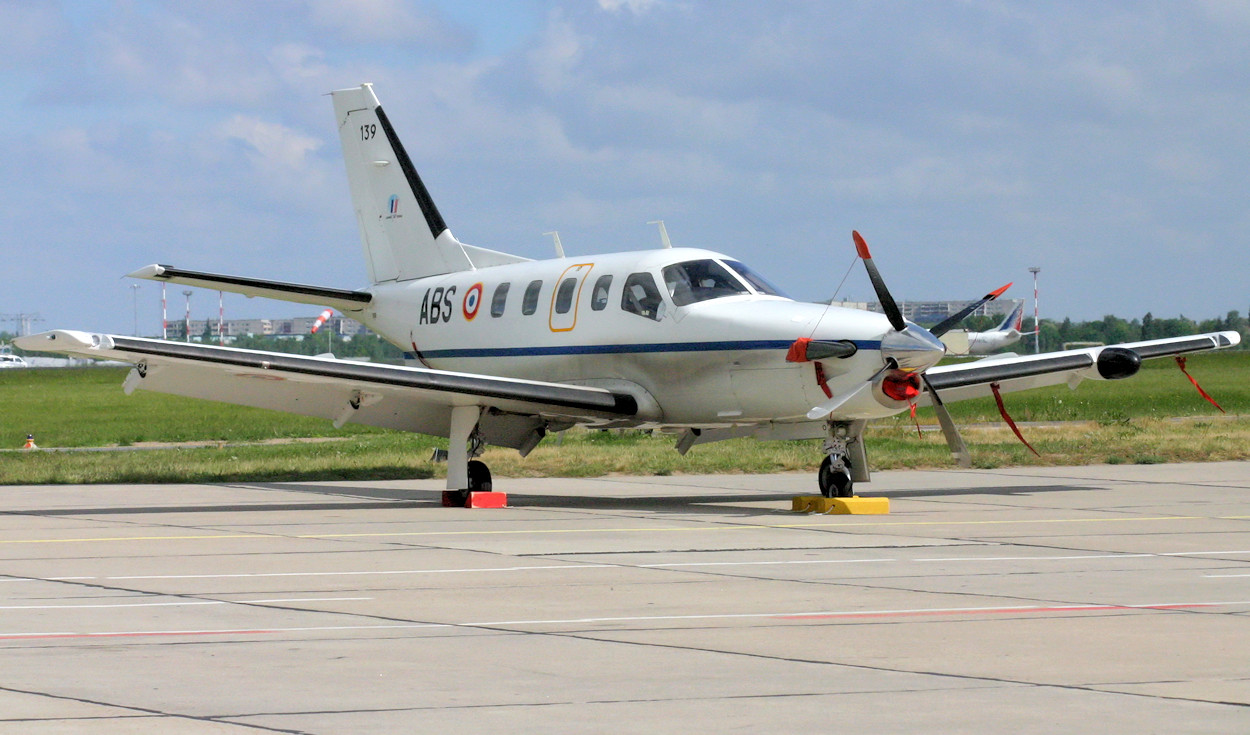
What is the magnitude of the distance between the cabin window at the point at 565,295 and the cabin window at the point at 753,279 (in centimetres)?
232

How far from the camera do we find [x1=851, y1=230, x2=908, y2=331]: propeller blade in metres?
15.7

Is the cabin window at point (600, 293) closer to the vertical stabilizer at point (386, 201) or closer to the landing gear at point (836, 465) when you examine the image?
the landing gear at point (836, 465)

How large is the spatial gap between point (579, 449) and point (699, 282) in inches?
398

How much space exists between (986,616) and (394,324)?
50.7 feet

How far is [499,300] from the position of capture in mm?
20547

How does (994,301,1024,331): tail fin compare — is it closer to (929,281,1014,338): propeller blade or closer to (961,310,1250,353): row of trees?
(961,310,1250,353): row of trees

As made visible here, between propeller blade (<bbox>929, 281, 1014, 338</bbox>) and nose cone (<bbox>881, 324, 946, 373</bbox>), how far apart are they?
1137 millimetres

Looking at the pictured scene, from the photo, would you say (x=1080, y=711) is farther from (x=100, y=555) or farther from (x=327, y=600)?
(x=100, y=555)

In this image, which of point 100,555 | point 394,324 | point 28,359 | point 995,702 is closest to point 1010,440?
point 394,324

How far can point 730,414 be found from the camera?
56.5ft

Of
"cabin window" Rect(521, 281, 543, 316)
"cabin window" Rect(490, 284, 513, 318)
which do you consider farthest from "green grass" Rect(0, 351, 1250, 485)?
"cabin window" Rect(490, 284, 513, 318)

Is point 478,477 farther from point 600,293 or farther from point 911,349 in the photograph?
point 911,349

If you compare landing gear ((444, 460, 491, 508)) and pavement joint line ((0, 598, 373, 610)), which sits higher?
landing gear ((444, 460, 491, 508))

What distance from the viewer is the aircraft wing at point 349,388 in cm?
1593
